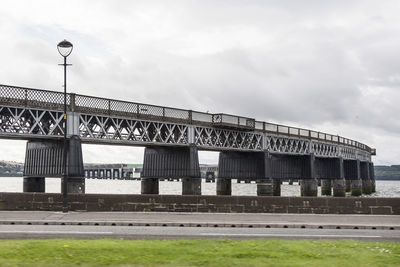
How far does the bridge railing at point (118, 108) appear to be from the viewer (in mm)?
50906

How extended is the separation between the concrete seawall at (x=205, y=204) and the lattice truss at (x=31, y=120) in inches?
978

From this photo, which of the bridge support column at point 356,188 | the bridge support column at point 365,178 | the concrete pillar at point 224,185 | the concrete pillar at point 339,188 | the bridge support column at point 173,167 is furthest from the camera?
the bridge support column at point 365,178

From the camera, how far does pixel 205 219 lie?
22641mm

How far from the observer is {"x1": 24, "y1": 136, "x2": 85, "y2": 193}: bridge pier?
51.5m

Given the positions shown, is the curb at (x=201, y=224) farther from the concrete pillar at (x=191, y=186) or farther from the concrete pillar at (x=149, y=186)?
the concrete pillar at (x=149, y=186)

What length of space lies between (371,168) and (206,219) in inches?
6224

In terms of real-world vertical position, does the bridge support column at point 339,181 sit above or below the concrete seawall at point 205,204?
above

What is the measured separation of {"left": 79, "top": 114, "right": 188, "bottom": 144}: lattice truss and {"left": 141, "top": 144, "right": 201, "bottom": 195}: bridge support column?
1809mm

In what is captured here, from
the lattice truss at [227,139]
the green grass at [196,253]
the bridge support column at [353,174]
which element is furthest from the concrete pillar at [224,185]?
the green grass at [196,253]

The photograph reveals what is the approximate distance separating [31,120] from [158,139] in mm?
22461

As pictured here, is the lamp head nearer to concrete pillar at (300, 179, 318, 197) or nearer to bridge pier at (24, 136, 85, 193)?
bridge pier at (24, 136, 85, 193)

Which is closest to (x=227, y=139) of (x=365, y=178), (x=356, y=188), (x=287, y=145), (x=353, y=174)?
(x=287, y=145)

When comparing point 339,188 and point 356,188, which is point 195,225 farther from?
point 356,188

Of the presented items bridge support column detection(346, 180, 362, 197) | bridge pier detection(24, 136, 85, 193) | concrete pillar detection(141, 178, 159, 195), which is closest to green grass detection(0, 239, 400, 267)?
bridge pier detection(24, 136, 85, 193)
